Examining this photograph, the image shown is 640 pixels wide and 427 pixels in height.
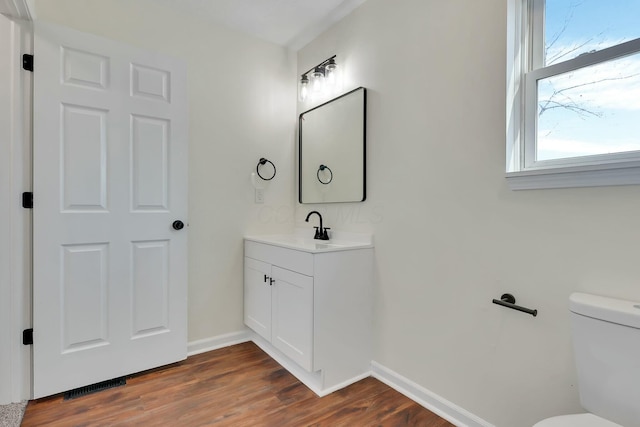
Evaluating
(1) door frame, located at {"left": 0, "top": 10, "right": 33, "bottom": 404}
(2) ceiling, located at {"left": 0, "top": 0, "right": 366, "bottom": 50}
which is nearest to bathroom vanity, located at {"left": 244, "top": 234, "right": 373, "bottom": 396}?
(1) door frame, located at {"left": 0, "top": 10, "right": 33, "bottom": 404}

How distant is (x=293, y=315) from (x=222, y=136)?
143cm

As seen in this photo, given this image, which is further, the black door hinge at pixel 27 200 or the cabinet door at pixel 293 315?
the cabinet door at pixel 293 315

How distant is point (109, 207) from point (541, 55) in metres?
2.35

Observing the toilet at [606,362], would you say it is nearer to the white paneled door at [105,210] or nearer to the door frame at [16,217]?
the white paneled door at [105,210]

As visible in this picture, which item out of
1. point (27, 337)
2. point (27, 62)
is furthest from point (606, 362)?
point (27, 62)

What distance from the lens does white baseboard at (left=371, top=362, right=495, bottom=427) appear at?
4.98 feet

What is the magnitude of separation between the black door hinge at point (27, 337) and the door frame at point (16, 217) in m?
0.02

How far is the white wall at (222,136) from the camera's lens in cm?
224

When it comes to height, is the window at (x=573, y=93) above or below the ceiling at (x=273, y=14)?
below

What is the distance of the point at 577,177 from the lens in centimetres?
116

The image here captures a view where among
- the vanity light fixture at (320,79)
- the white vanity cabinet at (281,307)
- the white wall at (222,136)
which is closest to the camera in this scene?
the white vanity cabinet at (281,307)

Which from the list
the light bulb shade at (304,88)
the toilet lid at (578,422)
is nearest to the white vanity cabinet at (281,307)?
the toilet lid at (578,422)

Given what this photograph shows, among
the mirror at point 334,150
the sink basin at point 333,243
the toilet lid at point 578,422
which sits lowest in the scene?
the toilet lid at point 578,422

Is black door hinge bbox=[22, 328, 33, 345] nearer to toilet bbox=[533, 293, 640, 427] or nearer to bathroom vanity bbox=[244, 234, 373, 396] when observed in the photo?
bathroom vanity bbox=[244, 234, 373, 396]
